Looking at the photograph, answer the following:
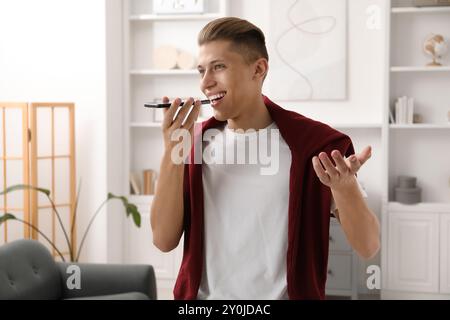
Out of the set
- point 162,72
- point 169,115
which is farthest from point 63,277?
point 169,115

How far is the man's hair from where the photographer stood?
1106 millimetres

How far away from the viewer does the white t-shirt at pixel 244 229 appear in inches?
42.4

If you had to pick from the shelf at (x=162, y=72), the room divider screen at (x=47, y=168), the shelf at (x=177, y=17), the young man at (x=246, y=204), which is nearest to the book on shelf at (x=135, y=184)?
the room divider screen at (x=47, y=168)

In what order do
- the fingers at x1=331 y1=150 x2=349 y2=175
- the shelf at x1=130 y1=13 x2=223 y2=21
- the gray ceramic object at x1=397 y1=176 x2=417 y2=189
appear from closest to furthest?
the fingers at x1=331 y1=150 x2=349 y2=175 → the gray ceramic object at x1=397 y1=176 x2=417 y2=189 → the shelf at x1=130 y1=13 x2=223 y2=21

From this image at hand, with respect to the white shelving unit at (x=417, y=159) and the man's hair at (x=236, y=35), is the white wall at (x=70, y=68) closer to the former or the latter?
the white shelving unit at (x=417, y=159)

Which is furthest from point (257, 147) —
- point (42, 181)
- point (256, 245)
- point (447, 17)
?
point (447, 17)

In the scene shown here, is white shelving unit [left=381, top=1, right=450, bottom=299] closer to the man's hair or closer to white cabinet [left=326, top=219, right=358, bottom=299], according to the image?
white cabinet [left=326, top=219, right=358, bottom=299]

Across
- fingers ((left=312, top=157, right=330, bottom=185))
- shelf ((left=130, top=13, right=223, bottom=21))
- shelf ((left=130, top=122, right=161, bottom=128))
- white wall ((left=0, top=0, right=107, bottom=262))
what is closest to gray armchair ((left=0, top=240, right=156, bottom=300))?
white wall ((left=0, top=0, right=107, bottom=262))

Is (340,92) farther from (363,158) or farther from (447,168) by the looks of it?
(363,158)

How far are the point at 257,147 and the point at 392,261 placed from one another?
2747 mm

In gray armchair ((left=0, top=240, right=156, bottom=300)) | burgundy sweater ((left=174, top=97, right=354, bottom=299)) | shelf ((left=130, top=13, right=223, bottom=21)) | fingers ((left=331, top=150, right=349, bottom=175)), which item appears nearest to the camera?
fingers ((left=331, top=150, right=349, bottom=175))

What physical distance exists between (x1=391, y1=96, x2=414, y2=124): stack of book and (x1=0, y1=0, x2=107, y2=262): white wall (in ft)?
5.35

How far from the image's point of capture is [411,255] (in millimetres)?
3643

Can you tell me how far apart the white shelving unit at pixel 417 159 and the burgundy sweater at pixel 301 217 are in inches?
104
